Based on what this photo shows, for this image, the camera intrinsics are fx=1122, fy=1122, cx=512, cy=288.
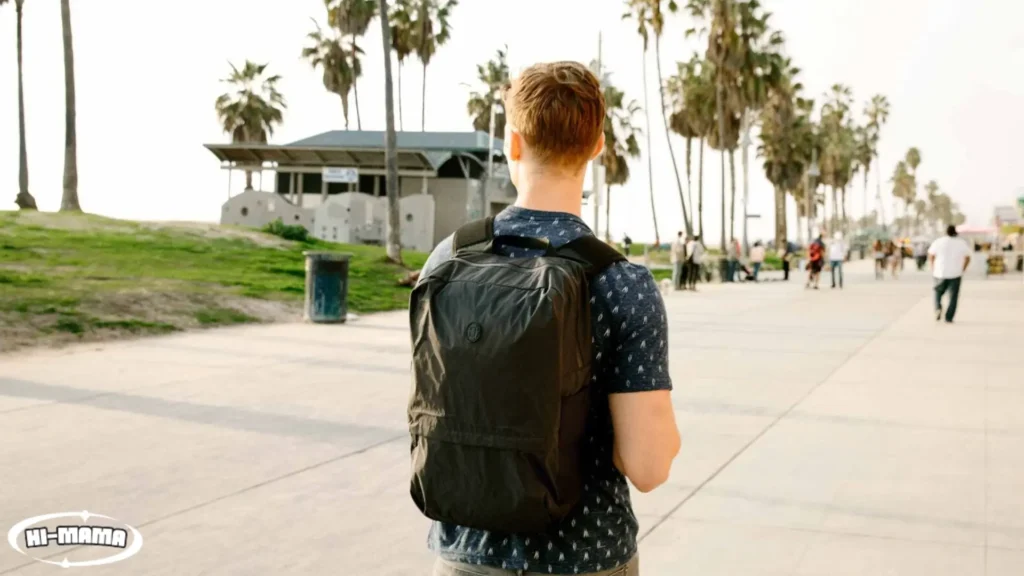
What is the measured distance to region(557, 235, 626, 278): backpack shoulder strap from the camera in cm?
204

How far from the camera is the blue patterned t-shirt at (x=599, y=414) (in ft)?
6.71

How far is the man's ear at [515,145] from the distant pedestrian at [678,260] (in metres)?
28.7

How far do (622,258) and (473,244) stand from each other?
281mm

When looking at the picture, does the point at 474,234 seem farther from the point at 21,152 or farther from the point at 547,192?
the point at 21,152

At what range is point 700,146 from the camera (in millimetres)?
64438

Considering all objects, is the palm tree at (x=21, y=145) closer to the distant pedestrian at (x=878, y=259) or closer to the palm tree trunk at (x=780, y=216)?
the distant pedestrian at (x=878, y=259)

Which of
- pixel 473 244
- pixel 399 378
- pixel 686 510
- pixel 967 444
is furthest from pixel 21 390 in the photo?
pixel 473 244

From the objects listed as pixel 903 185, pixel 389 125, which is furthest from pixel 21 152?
pixel 903 185

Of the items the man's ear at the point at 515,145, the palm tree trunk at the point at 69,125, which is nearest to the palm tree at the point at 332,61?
the palm tree trunk at the point at 69,125

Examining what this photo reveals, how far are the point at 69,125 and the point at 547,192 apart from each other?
109 ft

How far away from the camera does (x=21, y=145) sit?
127ft

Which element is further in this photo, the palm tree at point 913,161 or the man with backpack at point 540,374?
the palm tree at point 913,161

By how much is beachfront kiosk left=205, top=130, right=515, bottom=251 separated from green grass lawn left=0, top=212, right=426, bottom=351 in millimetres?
13532

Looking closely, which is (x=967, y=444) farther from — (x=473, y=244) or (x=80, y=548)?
(x=473, y=244)
